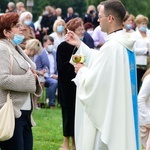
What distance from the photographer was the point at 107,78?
7570mm

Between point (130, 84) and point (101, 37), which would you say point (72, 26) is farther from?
point (101, 37)

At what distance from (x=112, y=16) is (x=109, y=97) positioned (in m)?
0.89

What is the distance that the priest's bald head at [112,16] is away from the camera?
7684 millimetres

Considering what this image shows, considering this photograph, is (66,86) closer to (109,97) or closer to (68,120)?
(68,120)

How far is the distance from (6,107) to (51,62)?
10.5 m

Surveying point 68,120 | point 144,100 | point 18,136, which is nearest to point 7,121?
point 18,136

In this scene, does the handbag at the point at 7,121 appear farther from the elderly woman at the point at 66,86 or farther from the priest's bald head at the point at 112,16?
the elderly woman at the point at 66,86

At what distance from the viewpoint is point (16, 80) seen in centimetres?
784

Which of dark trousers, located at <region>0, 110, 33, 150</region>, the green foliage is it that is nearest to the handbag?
dark trousers, located at <region>0, 110, 33, 150</region>

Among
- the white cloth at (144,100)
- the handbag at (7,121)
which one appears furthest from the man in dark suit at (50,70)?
the handbag at (7,121)

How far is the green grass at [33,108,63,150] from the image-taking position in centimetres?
1228

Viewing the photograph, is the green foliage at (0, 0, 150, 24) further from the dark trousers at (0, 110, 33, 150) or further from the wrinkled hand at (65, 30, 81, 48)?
the dark trousers at (0, 110, 33, 150)

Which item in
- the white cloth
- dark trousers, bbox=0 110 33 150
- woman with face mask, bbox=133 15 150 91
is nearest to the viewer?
dark trousers, bbox=0 110 33 150

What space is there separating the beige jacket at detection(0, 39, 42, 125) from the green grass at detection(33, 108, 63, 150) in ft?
Result: 13.1
